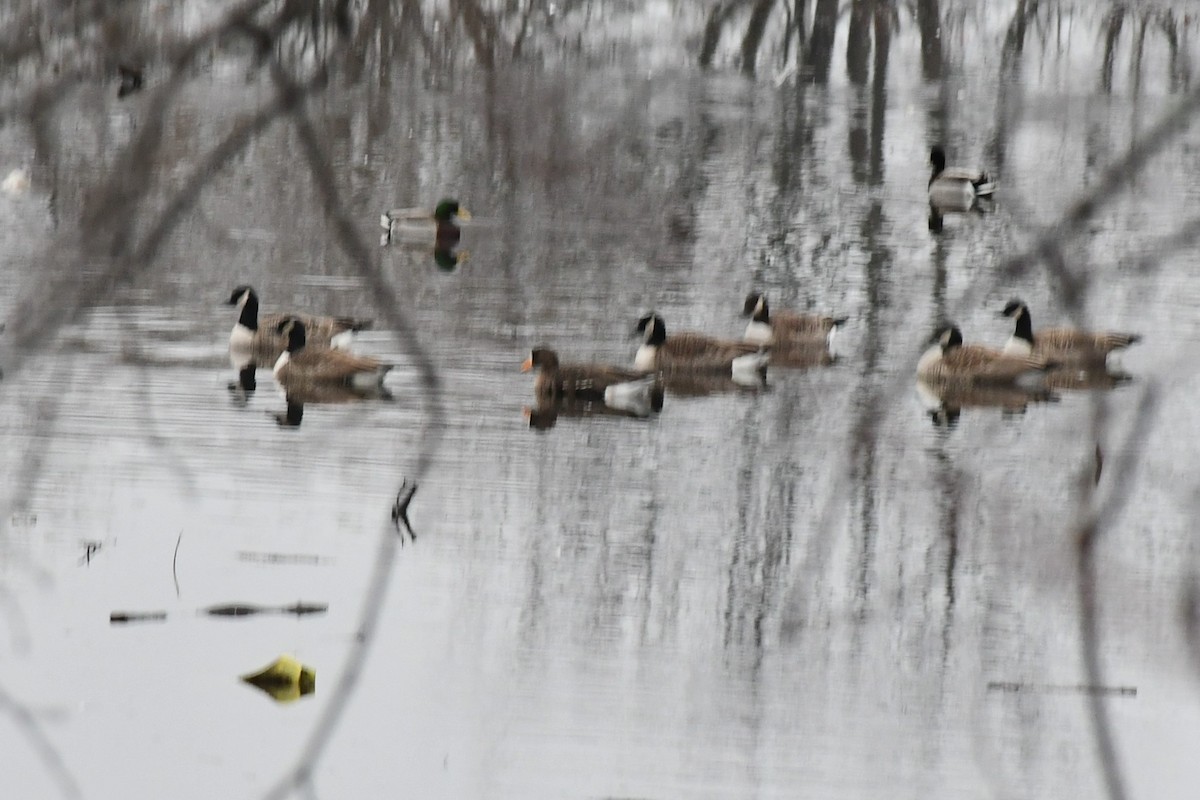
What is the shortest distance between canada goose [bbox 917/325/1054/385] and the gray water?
262 mm

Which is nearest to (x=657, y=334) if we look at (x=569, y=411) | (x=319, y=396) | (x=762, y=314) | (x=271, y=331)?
(x=762, y=314)

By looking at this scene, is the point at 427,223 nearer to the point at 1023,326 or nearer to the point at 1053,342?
the point at 1023,326

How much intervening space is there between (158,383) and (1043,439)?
4802 mm

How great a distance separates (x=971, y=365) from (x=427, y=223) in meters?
6.78

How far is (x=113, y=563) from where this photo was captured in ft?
23.1

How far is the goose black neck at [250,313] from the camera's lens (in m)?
12.3

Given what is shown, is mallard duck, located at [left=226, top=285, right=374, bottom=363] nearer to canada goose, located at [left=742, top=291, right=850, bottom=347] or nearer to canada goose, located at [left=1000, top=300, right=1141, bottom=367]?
canada goose, located at [left=742, top=291, right=850, bottom=347]

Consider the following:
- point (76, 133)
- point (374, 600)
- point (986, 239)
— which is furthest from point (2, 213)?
point (374, 600)

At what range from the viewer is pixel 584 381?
1099 centimetres

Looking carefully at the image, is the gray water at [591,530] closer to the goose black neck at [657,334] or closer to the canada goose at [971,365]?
the canada goose at [971,365]

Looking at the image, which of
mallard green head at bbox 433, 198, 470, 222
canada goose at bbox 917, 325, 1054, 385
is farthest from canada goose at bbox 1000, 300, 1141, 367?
mallard green head at bbox 433, 198, 470, 222

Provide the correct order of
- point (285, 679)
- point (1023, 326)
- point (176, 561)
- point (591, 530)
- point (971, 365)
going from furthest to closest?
point (1023, 326) < point (971, 365) < point (591, 530) < point (176, 561) < point (285, 679)

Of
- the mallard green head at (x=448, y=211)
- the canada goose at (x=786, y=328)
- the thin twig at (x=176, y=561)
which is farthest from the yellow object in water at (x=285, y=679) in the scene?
the mallard green head at (x=448, y=211)

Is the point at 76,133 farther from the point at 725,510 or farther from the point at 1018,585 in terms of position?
the point at 1018,585
